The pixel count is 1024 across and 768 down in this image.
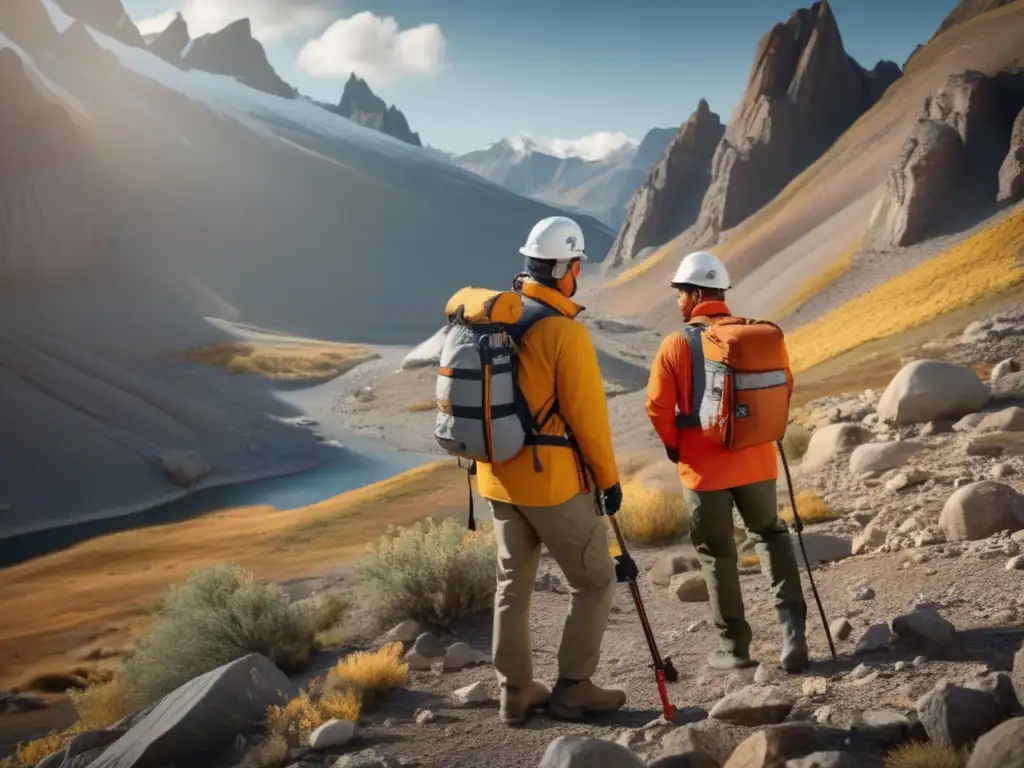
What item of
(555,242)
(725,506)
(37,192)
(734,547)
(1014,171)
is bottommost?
(734,547)

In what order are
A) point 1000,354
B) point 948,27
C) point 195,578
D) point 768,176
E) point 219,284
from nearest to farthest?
point 195,578
point 1000,354
point 948,27
point 768,176
point 219,284

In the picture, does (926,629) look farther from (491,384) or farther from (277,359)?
(277,359)

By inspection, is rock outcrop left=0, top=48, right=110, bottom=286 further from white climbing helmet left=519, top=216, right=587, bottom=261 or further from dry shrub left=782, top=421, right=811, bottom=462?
white climbing helmet left=519, top=216, right=587, bottom=261

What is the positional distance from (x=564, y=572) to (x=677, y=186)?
85.0 metres

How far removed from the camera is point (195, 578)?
8.12 metres

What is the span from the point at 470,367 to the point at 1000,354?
570 inches

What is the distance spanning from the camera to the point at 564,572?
→ 4371mm

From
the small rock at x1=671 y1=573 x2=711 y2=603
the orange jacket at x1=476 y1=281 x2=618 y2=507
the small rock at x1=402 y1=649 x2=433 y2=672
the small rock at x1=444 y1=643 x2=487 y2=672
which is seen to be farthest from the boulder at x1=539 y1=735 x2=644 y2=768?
the small rock at x1=671 y1=573 x2=711 y2=603

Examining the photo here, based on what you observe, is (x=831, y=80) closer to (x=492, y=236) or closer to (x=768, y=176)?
(x=768, y=176)

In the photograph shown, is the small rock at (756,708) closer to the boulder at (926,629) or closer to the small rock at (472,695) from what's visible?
the boulder at (926,629)

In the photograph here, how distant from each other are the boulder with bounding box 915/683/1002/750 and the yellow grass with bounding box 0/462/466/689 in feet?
39.4

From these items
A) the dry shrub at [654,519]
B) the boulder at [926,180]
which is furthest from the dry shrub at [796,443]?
the boulder at [926,180]

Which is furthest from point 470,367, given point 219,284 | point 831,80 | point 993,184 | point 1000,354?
point 219,284

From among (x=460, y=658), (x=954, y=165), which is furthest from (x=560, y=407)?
(x=954, y=165)
